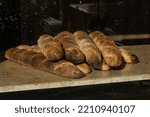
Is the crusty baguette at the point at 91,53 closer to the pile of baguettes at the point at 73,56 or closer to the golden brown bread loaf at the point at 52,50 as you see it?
the pile of baguettes at the point at 73,56

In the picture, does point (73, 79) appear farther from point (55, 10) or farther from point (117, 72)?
point (55, 10)

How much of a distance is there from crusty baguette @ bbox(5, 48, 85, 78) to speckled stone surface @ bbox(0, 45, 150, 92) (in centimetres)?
2

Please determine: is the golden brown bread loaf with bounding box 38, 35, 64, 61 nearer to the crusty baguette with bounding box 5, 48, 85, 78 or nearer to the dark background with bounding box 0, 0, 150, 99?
the crusty baguette with bounding box 5, 48, 85, 78

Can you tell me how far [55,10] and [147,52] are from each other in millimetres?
1408

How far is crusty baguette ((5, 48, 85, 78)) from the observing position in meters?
1.55

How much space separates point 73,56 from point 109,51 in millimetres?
171

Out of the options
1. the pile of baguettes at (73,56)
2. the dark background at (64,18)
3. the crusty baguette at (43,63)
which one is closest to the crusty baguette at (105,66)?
the pile of baguettes at (73,56)

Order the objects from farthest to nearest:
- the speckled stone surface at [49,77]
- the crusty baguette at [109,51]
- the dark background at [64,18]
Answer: the dark background at [64,18] < the crusty baguette at [109,51] < the speckled stone surface at [49,77]

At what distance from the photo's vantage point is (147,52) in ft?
6.39

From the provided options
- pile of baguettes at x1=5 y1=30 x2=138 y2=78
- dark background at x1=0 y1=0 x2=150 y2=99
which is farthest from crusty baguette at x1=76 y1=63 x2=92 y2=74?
dark background at x1=0 y1=0 x2=150 y2=99

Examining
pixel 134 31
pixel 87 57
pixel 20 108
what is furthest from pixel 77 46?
pixel 134 31

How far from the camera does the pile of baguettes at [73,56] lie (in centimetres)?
159

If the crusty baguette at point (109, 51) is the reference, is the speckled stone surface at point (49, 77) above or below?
below

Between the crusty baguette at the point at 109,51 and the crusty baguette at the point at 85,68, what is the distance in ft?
0.28
